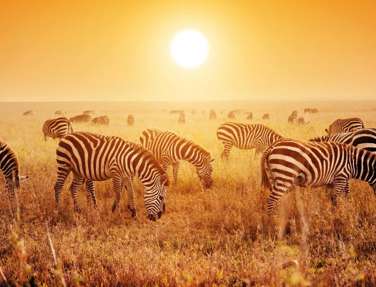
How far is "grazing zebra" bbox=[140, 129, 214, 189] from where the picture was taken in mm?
11625

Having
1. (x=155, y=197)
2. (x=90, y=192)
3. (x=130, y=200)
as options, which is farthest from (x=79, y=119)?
(x=155, y=197)

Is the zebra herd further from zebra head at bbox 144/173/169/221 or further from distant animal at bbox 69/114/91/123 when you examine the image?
distant animal at bbox 69/114/91/123

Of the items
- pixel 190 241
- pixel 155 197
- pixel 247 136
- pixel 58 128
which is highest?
pixel 247 136

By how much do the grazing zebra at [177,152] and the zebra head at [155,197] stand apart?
9.46 ft

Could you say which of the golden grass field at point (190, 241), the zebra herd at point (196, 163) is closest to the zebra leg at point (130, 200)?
the zebra herd at point (196, 163)

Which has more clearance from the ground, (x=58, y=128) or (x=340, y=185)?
(x=58, y=128)

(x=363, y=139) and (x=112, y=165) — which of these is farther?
(x=363, y=139)

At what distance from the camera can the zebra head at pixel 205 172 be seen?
1152 cm

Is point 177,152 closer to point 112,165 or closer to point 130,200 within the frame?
point 112,165

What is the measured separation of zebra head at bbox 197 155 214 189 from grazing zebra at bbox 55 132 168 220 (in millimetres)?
2236

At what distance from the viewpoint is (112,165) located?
9.27 metres

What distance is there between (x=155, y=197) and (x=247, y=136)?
877cm

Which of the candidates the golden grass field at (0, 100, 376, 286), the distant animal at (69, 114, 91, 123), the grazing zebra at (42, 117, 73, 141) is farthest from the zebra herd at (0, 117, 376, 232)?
the distant animal at (69, 114, 91, 123)

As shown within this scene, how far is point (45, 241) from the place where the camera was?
23.8 ft
